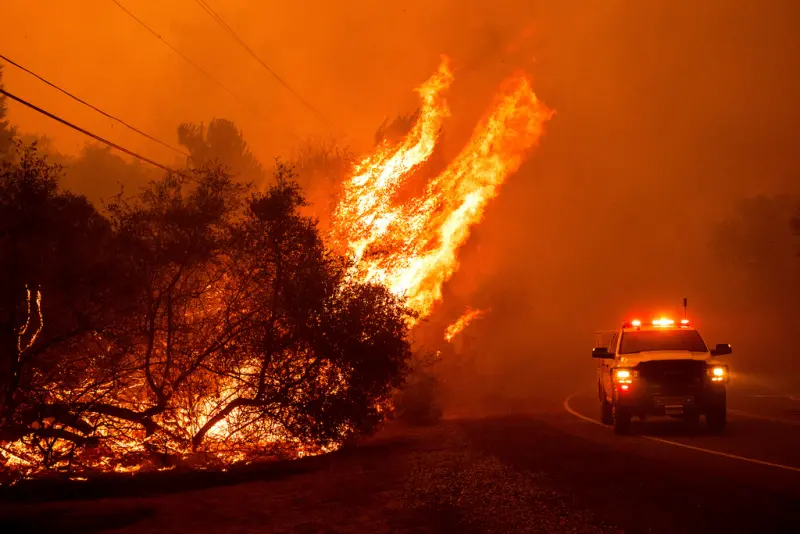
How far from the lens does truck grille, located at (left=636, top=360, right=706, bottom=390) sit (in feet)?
56.5

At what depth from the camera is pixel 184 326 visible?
16.0 m

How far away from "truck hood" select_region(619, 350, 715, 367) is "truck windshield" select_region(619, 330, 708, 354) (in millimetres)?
690

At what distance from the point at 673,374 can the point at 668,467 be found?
17.7 ft

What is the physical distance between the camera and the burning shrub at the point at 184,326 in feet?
47.6

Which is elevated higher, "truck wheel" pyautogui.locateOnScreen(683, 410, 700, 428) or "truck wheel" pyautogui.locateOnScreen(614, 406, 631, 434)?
"truck wheel" pyautogui.locateOnScreen(683, 410, 700, 428)

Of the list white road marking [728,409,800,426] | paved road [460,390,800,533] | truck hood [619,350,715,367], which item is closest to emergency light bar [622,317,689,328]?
truck hood [619,350,715,367]

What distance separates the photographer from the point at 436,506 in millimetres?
10344

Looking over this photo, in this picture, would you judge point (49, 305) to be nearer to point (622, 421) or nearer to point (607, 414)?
point (622, 421)

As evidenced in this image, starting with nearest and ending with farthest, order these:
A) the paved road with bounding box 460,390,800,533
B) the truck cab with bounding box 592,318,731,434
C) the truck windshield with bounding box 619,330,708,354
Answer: the paved road with bounding box 460,390,800,533
the truck cab with bounding box 592,318,731,434
the truck windshield with bounding box 619,330,708,354

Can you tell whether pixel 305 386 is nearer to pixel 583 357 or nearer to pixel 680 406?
pixel 680 406

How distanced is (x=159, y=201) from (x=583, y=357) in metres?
61.6

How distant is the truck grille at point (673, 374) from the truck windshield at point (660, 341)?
3.78 feet

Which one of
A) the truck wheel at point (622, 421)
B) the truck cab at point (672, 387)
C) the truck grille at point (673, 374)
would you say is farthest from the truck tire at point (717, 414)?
the truck wheel at point (622, 421)

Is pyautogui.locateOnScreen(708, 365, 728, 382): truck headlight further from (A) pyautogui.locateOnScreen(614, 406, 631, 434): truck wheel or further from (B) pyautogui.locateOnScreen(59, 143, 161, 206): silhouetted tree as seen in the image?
(B) pyautogui.locateOnScreen(59, 143, 161, 206): silhouetted tree
